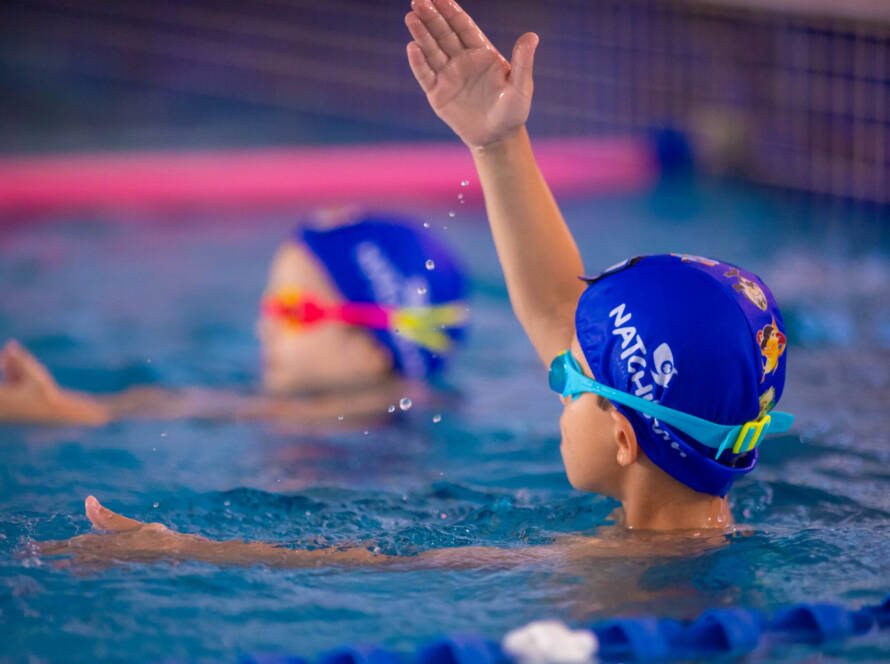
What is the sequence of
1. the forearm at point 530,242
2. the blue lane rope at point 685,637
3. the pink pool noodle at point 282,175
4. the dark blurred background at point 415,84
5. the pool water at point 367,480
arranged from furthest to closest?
the pink pool noodle at point 282,175 → the dark blurred background at point 415,84 → the forearm at point 530,242 → the pool water at point 367,480 → the blue lane rope at point 685,637

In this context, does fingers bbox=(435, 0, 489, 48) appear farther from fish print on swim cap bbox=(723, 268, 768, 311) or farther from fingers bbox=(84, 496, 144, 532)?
fingers bbox=(84, 496, 144, 532)

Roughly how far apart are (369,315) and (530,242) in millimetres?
1463

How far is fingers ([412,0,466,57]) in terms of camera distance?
2828 millimetres

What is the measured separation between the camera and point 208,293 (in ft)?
20.9

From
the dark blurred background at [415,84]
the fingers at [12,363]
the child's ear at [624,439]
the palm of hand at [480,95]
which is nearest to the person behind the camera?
the child's ear at [624,439]

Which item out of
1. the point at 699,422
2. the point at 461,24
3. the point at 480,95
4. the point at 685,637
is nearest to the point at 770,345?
the point at 699,422

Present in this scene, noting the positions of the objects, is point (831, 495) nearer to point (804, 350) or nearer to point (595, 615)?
point (595, 615)

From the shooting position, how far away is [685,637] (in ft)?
7.82

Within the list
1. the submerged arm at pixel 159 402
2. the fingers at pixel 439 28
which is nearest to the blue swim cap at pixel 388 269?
the submerged arm at pixel 159 402

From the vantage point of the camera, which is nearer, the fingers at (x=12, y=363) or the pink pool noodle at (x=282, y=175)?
the fingers at (x=12, y=363)

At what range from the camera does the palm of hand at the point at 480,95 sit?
111 inches

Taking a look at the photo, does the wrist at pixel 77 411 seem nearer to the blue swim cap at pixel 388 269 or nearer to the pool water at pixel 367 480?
the pool water at pixel 367 480

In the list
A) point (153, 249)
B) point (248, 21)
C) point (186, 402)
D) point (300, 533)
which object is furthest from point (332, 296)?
point (248, 21)

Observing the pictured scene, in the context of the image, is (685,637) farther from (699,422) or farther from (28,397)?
(28,397)
